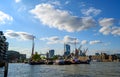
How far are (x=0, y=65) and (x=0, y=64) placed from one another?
54.7 inches

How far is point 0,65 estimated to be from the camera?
154125mm

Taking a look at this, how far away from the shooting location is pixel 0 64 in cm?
15300
